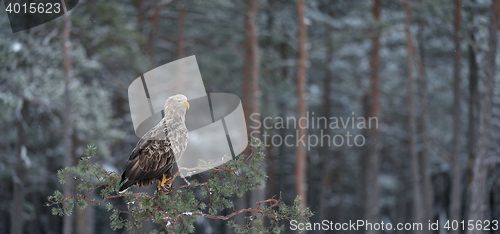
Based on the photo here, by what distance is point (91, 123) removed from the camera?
32.3 ft

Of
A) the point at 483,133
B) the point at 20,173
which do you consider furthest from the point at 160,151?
the point at 483,133

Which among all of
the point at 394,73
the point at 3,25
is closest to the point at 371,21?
the point at 394,73

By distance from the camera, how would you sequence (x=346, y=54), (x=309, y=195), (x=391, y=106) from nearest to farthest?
(x=346, y=54) → (x=391, y=106) → (x=309, y=195)

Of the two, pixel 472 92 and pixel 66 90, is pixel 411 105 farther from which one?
pixel 66 90

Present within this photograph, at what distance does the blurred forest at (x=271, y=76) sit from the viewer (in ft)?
31.5

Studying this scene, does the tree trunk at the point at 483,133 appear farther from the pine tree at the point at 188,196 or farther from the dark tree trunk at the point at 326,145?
the pine tree at the point at 188,196

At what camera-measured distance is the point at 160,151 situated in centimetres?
313

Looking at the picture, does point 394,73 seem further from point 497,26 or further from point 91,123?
point 91,123

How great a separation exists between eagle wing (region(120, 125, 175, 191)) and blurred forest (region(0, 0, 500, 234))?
21.7ft

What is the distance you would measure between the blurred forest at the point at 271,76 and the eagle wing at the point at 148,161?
6.61 meters

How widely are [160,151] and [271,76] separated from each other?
9.88m

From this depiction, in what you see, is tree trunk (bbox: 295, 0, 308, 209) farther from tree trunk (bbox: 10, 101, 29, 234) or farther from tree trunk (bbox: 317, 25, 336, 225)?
tree trunk (bbox: 10, 101, 29, 234)

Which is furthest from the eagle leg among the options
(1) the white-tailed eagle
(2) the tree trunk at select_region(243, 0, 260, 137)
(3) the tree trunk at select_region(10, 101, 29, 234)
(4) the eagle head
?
(3) the tree trunk at select_region(10, 101, 29, 234)

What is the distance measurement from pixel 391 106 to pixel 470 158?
211 inches
